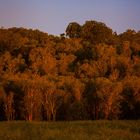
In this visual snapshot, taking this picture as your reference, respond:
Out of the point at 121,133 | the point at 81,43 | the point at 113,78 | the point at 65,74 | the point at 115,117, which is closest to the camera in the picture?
the point at 121,133

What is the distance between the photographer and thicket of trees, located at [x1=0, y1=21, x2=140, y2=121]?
50.4 meters

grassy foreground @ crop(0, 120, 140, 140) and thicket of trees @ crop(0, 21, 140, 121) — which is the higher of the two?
thicket of trees @ crop(0, 21, 140, 121)

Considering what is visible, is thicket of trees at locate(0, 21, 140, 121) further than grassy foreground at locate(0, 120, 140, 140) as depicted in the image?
Yes

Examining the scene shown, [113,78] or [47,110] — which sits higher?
[113,78]

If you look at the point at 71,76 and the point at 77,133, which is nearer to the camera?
the point at 77,133

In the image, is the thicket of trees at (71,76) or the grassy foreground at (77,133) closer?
the grassy foreground at (77,133)

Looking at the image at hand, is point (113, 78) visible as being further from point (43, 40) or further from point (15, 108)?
point (43, 40)

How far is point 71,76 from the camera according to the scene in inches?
2388

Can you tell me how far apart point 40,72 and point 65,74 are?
14.7 ft

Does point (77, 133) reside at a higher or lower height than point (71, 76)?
lower

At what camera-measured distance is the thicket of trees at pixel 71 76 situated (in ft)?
165

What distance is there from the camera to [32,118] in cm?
5019

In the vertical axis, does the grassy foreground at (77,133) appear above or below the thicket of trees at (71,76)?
below

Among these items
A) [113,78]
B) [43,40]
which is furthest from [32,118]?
[43,40]
